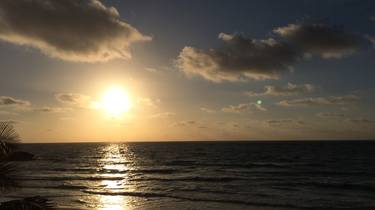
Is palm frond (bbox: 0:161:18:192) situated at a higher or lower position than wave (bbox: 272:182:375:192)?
higher

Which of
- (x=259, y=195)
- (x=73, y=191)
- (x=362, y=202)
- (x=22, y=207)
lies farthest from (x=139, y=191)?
(x=22, y=207)

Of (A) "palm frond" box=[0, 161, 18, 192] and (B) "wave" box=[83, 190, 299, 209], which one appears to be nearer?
(A) "palm frond" box=[0, 161, 18, 192]

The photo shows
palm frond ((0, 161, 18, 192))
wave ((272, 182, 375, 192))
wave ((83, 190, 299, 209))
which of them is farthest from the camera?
wave ((272, 182, 375, 192))

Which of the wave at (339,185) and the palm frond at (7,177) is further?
the wave at (339,185)

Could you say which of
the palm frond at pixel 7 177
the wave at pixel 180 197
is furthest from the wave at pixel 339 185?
the palm frond at pixel 7 177

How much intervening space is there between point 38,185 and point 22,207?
32.9m

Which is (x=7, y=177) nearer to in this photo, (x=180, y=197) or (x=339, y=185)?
(x=180, y=197)

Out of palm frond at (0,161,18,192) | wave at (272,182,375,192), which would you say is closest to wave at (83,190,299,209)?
wave at (272,182,375,192)

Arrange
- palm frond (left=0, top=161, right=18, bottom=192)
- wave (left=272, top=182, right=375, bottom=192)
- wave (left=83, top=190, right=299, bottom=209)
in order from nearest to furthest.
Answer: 1. palm frond (left=0, top=161, right=18, bottom=192)
2. wave (left=83, top=190, right=299, bottom=209)
3. wave (left=272, top=182, right=375, bottom=192)

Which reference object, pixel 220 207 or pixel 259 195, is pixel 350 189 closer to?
pixel 259 195

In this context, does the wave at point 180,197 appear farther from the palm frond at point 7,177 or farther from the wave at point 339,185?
the palm frond at point 7,177

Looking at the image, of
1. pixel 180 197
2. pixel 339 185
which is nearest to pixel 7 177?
pixel 180 197

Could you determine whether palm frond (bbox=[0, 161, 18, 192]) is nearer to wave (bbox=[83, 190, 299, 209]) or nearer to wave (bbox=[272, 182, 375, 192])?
wave (bbox=[83, 190, 299, 209])

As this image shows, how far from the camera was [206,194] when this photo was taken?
3319 cm
